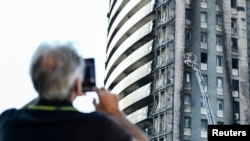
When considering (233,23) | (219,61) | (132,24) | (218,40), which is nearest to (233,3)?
(233,23)

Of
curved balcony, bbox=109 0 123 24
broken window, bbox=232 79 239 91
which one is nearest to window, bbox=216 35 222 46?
broken window, bbox=232 79 239 91

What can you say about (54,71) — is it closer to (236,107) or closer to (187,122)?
(187,122)

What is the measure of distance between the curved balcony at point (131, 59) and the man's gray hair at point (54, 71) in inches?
1811

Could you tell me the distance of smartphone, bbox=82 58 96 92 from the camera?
7.38 feet

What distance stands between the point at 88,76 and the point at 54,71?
221 millimetres

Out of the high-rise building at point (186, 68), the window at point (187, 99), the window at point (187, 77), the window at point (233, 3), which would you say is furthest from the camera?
the window at point (233, 3)

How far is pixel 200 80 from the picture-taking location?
143 feet

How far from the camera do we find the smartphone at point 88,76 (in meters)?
2.25

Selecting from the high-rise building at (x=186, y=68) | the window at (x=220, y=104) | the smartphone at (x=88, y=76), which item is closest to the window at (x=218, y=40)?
the high-rise building at (x=186, y=68)

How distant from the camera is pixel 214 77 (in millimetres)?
46125

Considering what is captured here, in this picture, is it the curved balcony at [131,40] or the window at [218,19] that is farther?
the curved balcony at [131,40]

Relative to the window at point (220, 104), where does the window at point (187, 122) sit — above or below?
below

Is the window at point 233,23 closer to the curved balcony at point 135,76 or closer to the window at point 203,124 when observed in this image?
the curved balcony at point 135,76

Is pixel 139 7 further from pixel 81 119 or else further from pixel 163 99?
pixel 81 119
